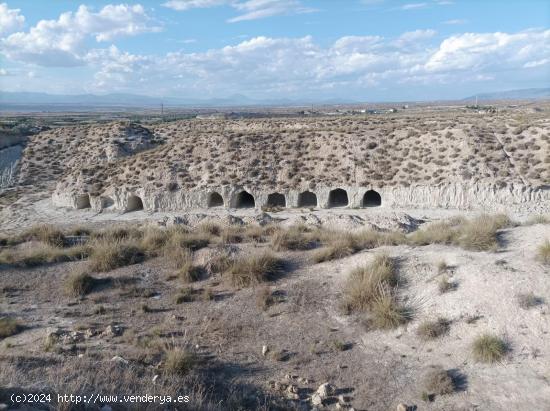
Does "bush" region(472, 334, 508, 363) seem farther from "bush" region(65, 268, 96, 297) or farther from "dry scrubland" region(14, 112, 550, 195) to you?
"dry scrubland" region(14, 112, 550, 195)

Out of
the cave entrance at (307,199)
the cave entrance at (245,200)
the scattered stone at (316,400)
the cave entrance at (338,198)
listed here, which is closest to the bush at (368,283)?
the scattered stone at (316,400)

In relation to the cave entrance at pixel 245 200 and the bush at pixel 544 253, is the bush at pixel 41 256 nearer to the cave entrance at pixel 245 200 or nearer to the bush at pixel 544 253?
the bush at pixel 544 253

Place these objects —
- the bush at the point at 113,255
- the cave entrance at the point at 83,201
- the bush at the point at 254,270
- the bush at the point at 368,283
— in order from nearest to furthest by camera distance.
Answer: the bush at the point at 368,283 < the bush at the point at 254,270 < the bush at the point at 113,255 < the cave entrance at the point at 83,201

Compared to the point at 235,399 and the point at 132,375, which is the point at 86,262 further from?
the point at 235,399

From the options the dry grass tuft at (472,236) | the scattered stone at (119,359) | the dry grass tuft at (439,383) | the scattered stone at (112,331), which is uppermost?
the dry grass tuft at (472,236)

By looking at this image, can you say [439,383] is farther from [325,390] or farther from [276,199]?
[276,199]

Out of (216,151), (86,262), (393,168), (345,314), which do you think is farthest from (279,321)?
(216,151)
